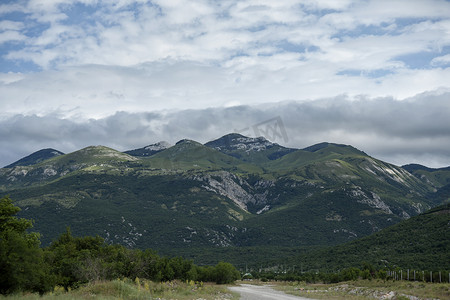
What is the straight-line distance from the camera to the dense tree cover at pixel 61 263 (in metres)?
36.9

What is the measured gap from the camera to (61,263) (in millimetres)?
60562

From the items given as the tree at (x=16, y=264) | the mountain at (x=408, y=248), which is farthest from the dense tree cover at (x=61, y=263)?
the mountain at (x=408, y=248)

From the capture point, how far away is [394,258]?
493ft

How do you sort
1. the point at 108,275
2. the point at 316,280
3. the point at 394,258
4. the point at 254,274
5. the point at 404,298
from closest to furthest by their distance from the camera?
the point at 404,298
the point at 108,275
the point at 316,280
the point at 394,258
the point at 254,274

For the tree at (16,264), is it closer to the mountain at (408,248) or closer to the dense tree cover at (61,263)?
the dense tree cover at (61,263)

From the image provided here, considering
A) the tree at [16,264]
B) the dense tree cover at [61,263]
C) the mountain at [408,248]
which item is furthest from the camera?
the mountain at [408,248]

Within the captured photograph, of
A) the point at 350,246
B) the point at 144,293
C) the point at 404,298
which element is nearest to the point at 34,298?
the point at 144,293

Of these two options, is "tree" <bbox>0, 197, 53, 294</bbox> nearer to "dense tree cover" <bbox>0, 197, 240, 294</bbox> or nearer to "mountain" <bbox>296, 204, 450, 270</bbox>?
"dense tree cover" <bbox>0, 197, 240, 294</bbox>

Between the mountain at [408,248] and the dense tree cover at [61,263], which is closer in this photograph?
the dense tree cover at [61,263]

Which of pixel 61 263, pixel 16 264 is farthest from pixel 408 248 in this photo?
pixel 16 264

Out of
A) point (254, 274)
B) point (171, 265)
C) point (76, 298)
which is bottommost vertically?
point (254, 274)

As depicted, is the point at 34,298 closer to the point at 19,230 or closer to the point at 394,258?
the point at 19,230

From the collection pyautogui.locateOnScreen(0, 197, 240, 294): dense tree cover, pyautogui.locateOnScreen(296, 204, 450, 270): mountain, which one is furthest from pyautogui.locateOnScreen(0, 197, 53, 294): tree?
pyautogui.locateOnScreen(296, 204, 450, 270): mountain

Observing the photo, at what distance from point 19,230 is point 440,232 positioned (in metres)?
152
